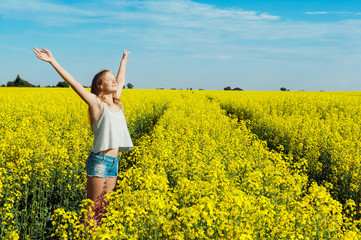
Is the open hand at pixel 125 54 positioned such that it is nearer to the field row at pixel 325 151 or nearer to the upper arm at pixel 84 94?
the upper arm at pixel 84 94

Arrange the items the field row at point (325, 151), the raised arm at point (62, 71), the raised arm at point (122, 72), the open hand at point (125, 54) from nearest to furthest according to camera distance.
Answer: the raised arm at point (62, 71)
the raised arm at point (122, 72)
the open hand at point (125, 54)
the field row at point (325, 151)

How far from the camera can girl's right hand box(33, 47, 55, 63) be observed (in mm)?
4008

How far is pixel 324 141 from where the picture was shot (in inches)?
432

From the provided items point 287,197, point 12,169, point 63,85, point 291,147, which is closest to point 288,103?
point 291,147

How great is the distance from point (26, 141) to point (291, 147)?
30.1ft

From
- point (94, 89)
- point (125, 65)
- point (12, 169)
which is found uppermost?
point (125, 65)

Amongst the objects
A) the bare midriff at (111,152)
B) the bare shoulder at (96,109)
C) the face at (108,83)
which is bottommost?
the bare midriff at (111,152)

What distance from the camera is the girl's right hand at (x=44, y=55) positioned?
401 centimetres

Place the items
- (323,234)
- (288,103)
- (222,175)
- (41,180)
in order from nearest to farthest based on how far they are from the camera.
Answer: (323,234) < (222,175) < (41,180) < (288,103)

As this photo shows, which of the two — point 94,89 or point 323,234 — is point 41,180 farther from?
point 323,234

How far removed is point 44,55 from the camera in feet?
13.3

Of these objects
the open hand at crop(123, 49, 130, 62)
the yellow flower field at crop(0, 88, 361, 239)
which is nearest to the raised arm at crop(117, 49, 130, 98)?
the open hand at crop(123, 49, 130, 62)

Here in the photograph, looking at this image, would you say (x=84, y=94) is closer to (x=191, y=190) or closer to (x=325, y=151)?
(x=191, y=190)

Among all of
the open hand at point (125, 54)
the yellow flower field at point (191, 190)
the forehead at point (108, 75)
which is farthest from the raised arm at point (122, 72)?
the yellow flower field at point (191, 190)
